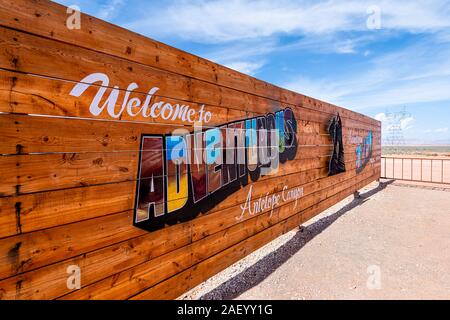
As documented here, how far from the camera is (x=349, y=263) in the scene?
3898 mm

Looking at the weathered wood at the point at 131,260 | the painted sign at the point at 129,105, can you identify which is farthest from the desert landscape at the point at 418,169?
the painted sign at the point at 129,105

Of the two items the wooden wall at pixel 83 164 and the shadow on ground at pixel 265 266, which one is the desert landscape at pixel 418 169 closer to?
the shadow on ground at pixel 265 266

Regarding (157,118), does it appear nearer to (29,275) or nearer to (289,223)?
(29,275)

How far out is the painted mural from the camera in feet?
8.46

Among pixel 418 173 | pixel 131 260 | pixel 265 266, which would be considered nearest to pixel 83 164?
pixel 131 260

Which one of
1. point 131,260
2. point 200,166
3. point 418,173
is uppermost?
point 200,166

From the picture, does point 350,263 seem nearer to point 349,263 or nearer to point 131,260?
point 349,263

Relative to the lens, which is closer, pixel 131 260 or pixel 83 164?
pixel 83 164

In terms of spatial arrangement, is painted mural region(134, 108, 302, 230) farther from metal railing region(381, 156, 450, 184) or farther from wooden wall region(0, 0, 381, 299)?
metal railing region(381, 156, 450, 184)

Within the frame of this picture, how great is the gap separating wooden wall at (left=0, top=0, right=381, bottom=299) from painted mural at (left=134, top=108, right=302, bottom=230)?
0.12m

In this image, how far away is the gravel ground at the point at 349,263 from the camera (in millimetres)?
3146

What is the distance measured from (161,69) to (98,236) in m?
1.77

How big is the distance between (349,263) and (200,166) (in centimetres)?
281
